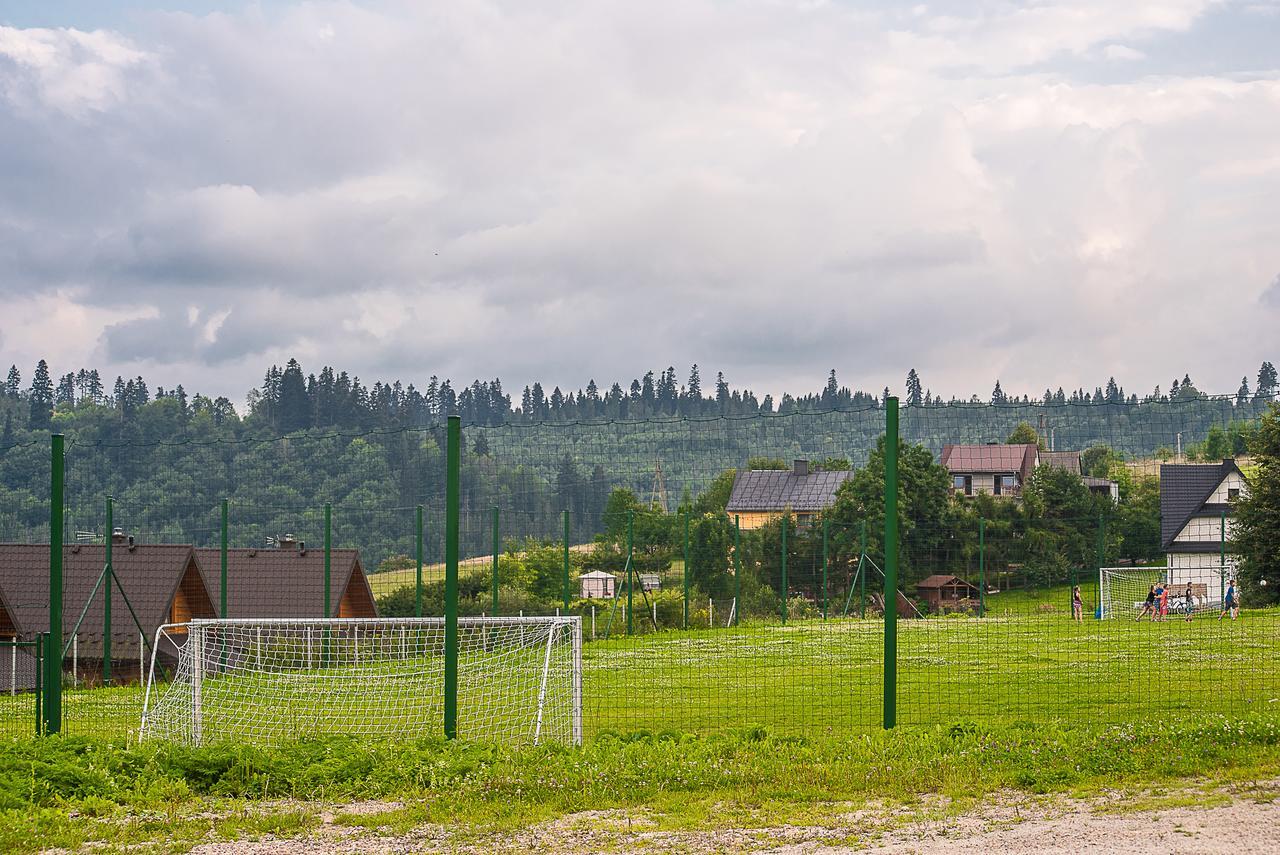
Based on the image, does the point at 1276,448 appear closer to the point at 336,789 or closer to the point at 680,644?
the point at 680,644

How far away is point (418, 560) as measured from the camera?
19141mm

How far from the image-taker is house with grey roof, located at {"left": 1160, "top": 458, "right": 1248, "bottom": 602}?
11.8 m

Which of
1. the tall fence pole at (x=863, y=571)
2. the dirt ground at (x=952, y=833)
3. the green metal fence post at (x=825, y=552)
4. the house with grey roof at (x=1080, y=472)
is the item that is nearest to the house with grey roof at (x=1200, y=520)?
the house with grey roof at (x=1080, y=472)

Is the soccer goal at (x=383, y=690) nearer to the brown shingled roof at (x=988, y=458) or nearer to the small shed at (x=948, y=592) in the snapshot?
the brown shingled roof at (x=988, y=458)

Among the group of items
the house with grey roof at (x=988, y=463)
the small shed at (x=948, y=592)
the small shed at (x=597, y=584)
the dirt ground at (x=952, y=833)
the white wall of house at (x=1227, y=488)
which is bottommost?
the dirt ground at (x=952, y=833)

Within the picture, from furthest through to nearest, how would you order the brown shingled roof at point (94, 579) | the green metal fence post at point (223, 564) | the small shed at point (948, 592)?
the brown shingled roof at point (94, 579)
the green metal fence post at point (223, 564)
the small shed at point (948, 592)

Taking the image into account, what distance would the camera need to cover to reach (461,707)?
11.4 m

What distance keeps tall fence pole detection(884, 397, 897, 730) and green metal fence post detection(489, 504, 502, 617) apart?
6.60 m

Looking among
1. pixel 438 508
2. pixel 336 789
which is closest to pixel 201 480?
pixel 438 508

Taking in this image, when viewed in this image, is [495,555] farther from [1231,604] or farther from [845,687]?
[1231,604]

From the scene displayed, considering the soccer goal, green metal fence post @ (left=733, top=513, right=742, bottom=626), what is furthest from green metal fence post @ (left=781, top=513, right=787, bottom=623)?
the soccer goal

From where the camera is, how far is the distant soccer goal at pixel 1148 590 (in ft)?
43.4

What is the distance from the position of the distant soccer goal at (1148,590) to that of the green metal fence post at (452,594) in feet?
21.6

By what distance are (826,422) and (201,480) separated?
9.95 meters
